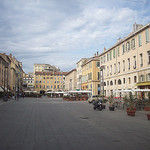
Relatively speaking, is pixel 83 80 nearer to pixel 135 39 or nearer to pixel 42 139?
pixel 135 39

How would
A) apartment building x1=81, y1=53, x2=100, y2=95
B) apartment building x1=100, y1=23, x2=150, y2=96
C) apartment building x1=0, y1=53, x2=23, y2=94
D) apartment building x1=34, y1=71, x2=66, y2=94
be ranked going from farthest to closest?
apartment building x1=34, y1=71, x2=66, y2=94 < apartment building x1=81, y1=53, x2=100, y2=95 < apartment building x1=0, y1=53, x2=23, y2=94 < apartment building x1=100, y1=23, x2=150, y2=96

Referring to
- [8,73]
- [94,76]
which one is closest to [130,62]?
[94,76]

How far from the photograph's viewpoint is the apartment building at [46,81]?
126 metres

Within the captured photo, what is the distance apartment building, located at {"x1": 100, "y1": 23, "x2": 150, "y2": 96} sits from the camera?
1261 inches

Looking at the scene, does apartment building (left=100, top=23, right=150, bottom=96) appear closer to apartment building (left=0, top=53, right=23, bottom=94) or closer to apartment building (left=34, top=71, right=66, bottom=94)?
apartment building (left=0, top=53, right=23, bottom=94)

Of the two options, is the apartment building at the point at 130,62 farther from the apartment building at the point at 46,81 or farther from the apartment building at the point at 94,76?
the apartment building at the point at 46,81

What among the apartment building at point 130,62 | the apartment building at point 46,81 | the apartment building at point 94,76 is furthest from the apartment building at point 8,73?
the apartment building at point 46,81

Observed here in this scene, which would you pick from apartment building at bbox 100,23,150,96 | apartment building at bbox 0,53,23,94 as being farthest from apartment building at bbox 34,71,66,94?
apartment building at bbox 100,23,150,96

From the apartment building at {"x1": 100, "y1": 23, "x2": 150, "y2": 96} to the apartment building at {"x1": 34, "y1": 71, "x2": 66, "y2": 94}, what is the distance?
7949cm

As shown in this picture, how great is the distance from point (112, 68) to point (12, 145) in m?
41.0

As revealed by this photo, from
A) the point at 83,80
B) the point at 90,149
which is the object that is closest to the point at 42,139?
the point at 90,149

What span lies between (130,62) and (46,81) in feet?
310

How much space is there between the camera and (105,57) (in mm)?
51250

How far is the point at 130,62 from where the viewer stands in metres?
37.5
